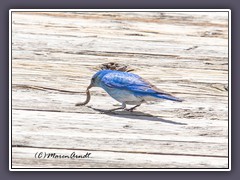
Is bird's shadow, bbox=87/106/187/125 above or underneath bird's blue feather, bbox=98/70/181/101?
underneath

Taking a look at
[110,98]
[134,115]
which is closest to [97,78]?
[110,98]

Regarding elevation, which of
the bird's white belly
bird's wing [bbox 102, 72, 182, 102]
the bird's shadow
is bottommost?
the bird's shadow

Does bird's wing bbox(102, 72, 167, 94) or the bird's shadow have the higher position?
bird's wing bbox(102, 72, 167, 94)

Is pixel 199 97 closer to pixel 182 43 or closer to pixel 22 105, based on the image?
pixel 182 43

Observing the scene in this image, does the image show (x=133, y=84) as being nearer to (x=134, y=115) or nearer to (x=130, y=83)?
(x=130, y=83)
